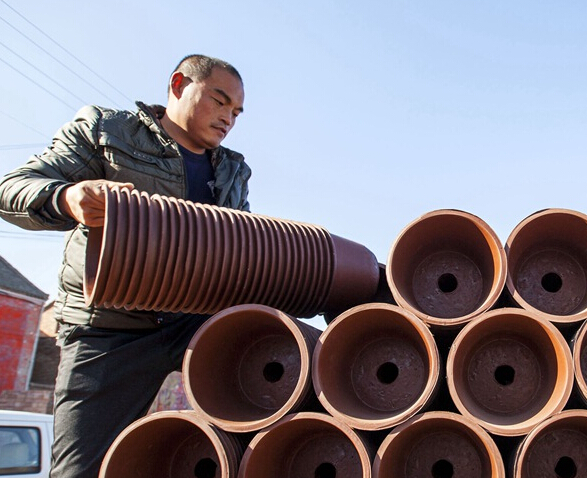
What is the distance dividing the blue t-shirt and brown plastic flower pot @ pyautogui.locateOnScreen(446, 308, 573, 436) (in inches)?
55.2

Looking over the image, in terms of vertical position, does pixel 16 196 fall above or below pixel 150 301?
above

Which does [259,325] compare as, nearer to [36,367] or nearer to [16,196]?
[16,196]

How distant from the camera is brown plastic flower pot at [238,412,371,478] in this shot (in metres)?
1.84

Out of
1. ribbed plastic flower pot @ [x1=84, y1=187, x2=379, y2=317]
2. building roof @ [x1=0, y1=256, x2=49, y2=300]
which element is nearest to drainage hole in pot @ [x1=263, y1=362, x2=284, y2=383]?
ribbed plastic flower pot @ [x1=84, y1=187, x2=379, y2=317]

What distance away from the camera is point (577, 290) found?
220 cm

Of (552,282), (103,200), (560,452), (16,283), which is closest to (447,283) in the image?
(552,282)

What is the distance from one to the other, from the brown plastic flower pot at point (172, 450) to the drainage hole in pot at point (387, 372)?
0.56 metres

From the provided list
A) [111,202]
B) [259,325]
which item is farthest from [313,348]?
[111,202]

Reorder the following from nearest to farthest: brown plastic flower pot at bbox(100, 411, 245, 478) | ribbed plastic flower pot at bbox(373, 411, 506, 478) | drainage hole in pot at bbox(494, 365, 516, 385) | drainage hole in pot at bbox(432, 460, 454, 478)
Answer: ribbed plastic flower pot at bbox(373, 411, 506, 478) < brown plastic flower pot at bbox(100, 411, 245, 478) < drainage hole in pot at bbox(432, 460, 454, 478) < drainage hole in pot at bbox(494, 365, 516, 385)

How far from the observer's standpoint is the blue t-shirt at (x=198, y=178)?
2.81 meters

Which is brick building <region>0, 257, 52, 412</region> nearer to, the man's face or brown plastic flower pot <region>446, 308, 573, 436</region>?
the man's face

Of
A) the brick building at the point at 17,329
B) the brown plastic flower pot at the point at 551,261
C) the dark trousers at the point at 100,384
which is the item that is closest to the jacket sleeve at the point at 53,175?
the dark trousers at the point at 100,384

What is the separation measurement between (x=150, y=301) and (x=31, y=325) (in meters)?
16.6

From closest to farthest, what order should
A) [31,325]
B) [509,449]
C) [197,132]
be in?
[509,449] < [197,132] < [31,325]
